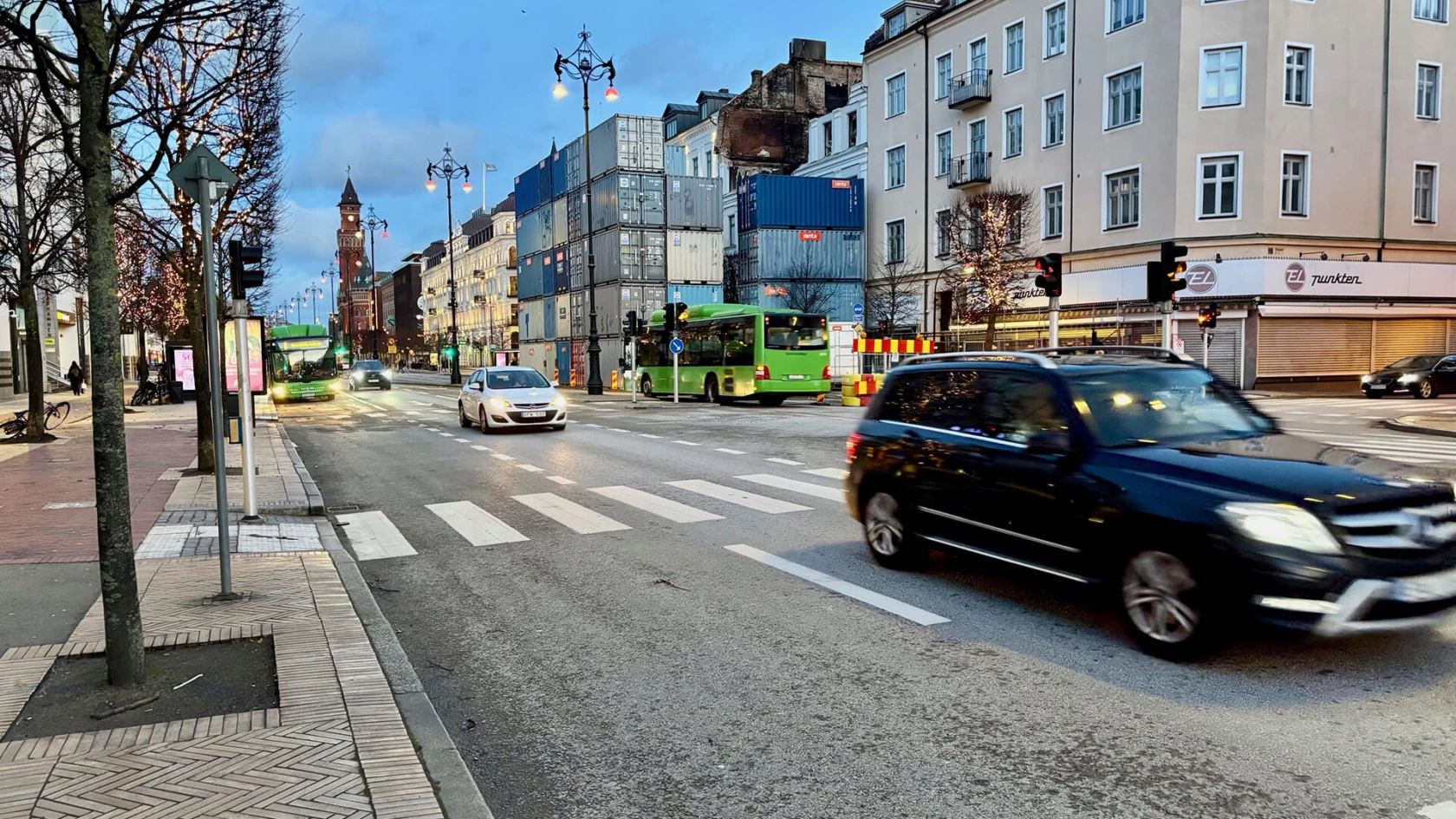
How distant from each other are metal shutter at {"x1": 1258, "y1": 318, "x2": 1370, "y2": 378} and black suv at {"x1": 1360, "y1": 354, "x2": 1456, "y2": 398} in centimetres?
344

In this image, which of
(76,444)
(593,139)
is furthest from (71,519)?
(593,139)

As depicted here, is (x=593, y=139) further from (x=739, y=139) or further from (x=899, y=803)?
(x=899, y=803)

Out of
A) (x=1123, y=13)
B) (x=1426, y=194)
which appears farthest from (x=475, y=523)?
(x=1426, y=194)

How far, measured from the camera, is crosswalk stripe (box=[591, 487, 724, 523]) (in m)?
9.65

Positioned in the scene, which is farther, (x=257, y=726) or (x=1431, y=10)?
(x=1431, y=10)

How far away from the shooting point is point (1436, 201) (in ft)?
116

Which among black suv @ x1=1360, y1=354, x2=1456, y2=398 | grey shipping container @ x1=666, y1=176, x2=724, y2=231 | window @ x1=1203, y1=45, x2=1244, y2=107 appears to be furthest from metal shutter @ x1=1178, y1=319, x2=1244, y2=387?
grey shipping container @ x1=666, y1=176, x2=724, y2=231

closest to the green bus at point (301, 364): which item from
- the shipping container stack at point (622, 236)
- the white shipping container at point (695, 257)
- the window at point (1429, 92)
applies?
the shipping container stack at point (622, 236)

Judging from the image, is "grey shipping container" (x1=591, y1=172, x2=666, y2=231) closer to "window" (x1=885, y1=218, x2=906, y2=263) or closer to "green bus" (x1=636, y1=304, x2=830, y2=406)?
"green bus" (x1=636, y1=304, x2=830, y2=406)

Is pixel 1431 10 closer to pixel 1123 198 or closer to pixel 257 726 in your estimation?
pixel 1123 198

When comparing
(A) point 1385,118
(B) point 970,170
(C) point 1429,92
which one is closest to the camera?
(A) point 1385,118

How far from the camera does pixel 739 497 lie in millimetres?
10883

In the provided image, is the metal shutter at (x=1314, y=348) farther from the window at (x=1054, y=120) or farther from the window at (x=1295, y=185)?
the window at (x=1054, y=120)

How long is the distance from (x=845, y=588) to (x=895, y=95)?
45543 mm
